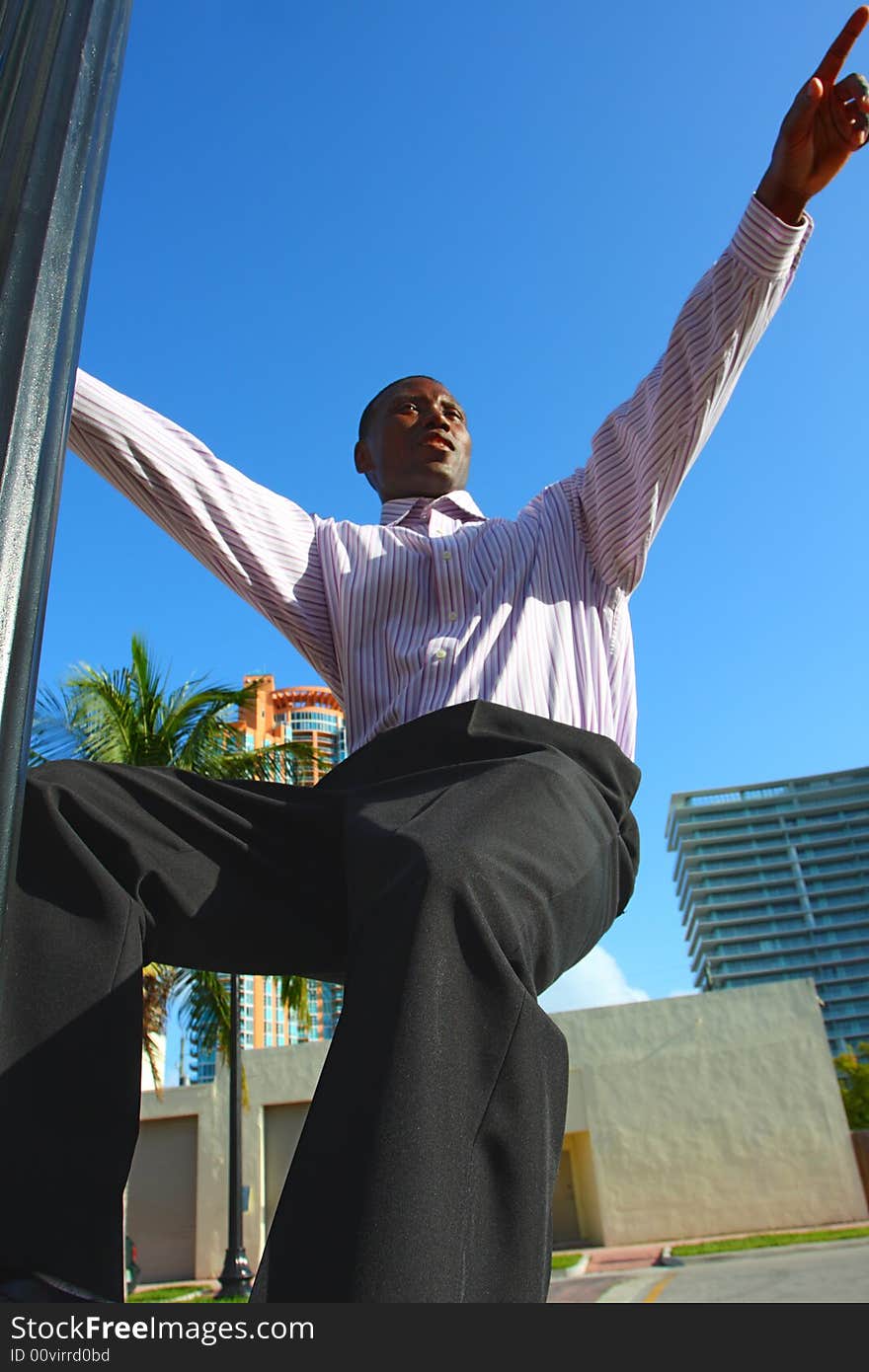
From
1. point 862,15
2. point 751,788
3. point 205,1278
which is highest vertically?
point 751,788

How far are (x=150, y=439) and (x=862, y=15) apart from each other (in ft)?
4.00

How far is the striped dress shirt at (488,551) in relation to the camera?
1.59 meters

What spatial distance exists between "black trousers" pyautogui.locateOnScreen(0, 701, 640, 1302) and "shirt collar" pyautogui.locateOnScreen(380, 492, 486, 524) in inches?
32.0

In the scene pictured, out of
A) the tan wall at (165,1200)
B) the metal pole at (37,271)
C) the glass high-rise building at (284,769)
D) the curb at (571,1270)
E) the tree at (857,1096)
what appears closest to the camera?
the metal pole at (37,271)

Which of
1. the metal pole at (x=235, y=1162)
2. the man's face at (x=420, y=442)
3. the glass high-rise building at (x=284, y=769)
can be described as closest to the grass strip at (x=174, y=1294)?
the metal pole at (x=235, y=1162)

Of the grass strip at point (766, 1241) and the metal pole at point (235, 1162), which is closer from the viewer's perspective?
the metal pole at point (235, 1162)

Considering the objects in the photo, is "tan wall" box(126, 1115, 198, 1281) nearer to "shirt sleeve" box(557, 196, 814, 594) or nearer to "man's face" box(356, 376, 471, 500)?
"man's face" box(356, 376, 471, 500)

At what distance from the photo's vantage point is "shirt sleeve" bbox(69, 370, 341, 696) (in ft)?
5.48

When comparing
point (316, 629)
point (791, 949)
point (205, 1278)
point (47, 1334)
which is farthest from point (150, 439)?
point (791, 949)

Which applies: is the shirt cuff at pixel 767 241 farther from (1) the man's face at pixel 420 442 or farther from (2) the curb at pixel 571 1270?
(2) the curb at pixel 571 1270

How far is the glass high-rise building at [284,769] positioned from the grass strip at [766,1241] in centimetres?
740

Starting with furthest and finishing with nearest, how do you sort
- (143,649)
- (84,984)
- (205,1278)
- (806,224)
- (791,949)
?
(791,949) → (205,1278) → (143,649) → (806,224) → (84,984)

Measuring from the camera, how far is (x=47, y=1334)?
0.68 meters

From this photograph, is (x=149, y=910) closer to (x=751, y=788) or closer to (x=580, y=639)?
(x=580, y=639)
